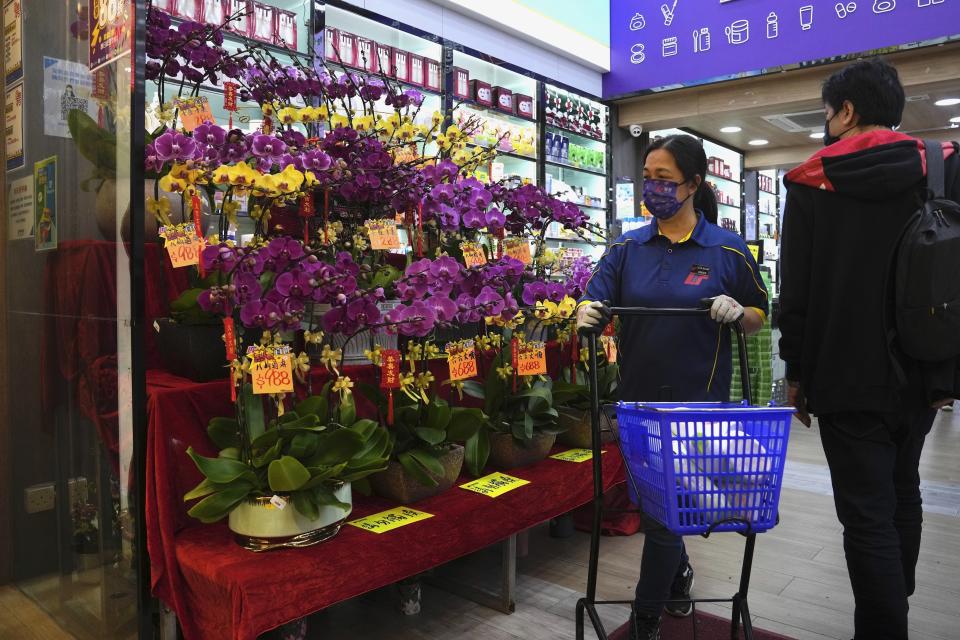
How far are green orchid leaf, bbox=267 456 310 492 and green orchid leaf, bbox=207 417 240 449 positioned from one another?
216mm

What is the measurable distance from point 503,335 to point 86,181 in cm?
136

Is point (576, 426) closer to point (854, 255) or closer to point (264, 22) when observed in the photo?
point (854, 255)

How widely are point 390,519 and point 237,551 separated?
1.31ft

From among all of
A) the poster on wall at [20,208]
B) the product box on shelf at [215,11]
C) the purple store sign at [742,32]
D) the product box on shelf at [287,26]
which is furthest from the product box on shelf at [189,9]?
the purple store sign at [742,32]

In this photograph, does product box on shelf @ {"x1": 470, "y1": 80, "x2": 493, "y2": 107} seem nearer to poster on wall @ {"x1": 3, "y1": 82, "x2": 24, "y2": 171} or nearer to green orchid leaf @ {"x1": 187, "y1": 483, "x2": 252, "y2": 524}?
poster on wall @ {"x1": 3, "y1": 82, "x2": 24, "y2": 171}

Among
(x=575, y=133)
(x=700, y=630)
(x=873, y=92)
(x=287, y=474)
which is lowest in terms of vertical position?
(x=700, y=630)

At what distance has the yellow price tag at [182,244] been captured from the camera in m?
1.63

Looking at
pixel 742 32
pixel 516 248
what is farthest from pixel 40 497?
pixel 742 32

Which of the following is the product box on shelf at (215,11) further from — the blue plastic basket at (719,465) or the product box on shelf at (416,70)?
the blue plastic basket at (719,465)

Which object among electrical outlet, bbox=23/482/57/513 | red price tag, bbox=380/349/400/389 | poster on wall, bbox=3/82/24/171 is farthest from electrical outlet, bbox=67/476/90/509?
poster on wall, bbox=3/82/24/171

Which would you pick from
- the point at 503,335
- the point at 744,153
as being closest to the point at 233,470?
the point at 503,335

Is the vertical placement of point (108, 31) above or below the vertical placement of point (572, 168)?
below

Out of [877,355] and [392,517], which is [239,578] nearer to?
[392,517]

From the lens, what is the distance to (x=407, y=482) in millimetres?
1996
